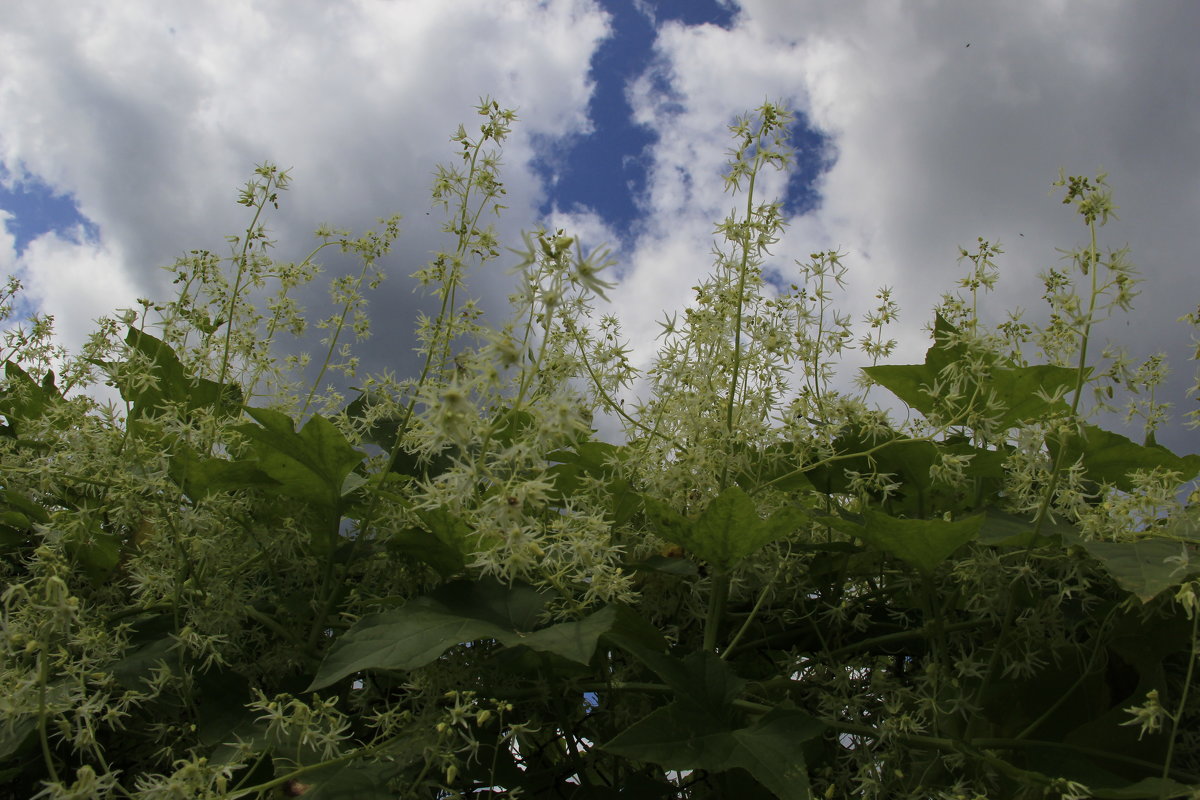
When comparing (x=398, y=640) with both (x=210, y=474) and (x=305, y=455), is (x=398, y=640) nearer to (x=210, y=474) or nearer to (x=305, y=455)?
(x=305, y=455)

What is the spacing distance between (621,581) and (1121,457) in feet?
2.53

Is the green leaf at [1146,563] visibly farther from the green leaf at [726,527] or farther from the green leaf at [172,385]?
the green leaf at [172,385]

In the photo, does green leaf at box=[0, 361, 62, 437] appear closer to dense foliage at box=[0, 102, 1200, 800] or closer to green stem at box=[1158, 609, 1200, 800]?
dense foliage at box=[0, 102, 1200, 800]

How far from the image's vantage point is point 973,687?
41.4 inches

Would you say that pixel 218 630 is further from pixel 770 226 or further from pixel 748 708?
pixel 770 226

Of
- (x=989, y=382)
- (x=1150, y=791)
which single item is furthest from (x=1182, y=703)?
(x=989, y=382)

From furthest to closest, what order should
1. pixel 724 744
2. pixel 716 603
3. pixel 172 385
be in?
pixel 172 385, pixel 716 603, pixel 724 744

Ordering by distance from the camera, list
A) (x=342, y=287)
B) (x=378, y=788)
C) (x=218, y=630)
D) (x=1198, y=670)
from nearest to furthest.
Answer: (x=378, y=788) < (x=1198, y=670) < (x=218, y=630) < (x=342, y=287)

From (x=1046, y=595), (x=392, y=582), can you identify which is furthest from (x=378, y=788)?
(x=1046, y=595)

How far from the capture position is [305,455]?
1.08 metres

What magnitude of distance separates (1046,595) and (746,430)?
0.44 m

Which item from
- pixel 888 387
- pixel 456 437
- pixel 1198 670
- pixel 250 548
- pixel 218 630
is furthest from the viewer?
pixel 888 387

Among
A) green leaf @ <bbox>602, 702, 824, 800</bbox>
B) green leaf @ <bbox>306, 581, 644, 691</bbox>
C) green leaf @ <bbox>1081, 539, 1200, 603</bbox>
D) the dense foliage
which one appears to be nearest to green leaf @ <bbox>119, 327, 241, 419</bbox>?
the dense foliage

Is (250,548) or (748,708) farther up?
(250,548)
